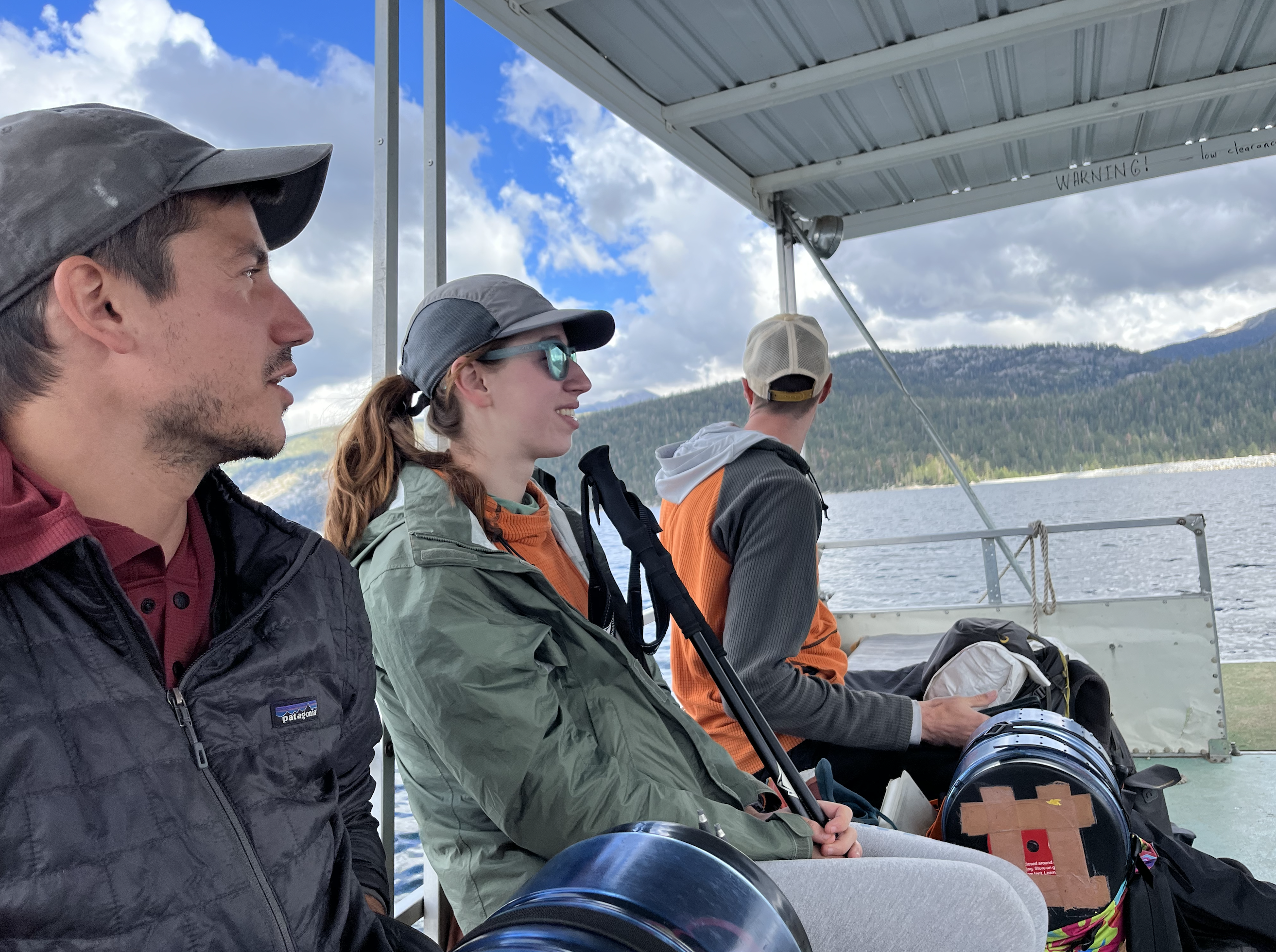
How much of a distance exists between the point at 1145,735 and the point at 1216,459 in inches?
3573

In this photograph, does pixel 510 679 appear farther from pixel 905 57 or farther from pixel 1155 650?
pixel 1155 650

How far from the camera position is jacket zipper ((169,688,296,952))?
2.81ft

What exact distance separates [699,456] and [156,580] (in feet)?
5.06

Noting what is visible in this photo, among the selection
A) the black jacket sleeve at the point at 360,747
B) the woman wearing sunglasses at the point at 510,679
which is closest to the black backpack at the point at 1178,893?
the woman wearing sunglasses at the point at 510,679

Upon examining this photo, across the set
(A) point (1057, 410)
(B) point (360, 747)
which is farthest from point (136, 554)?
(A) point (1057, 410)

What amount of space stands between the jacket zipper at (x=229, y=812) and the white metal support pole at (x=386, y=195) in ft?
4.70

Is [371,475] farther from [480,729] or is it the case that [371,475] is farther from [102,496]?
[102,496]

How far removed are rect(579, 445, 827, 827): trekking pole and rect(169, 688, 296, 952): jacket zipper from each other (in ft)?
3.15

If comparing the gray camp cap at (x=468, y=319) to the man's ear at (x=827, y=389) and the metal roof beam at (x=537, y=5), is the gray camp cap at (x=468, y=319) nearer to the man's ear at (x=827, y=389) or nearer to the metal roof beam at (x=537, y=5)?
the man's ear at (x=827, y=389)

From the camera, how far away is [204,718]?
2.87 ft

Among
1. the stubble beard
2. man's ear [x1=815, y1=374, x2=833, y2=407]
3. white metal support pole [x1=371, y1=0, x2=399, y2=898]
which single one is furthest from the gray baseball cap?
man's ear [x1=815, y1=374, x2=833, y2=407]

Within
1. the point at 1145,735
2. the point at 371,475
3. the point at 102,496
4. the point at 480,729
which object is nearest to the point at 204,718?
the point at 102,496

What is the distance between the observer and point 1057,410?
80250 mm

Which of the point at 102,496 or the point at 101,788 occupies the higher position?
the point at 102,496
